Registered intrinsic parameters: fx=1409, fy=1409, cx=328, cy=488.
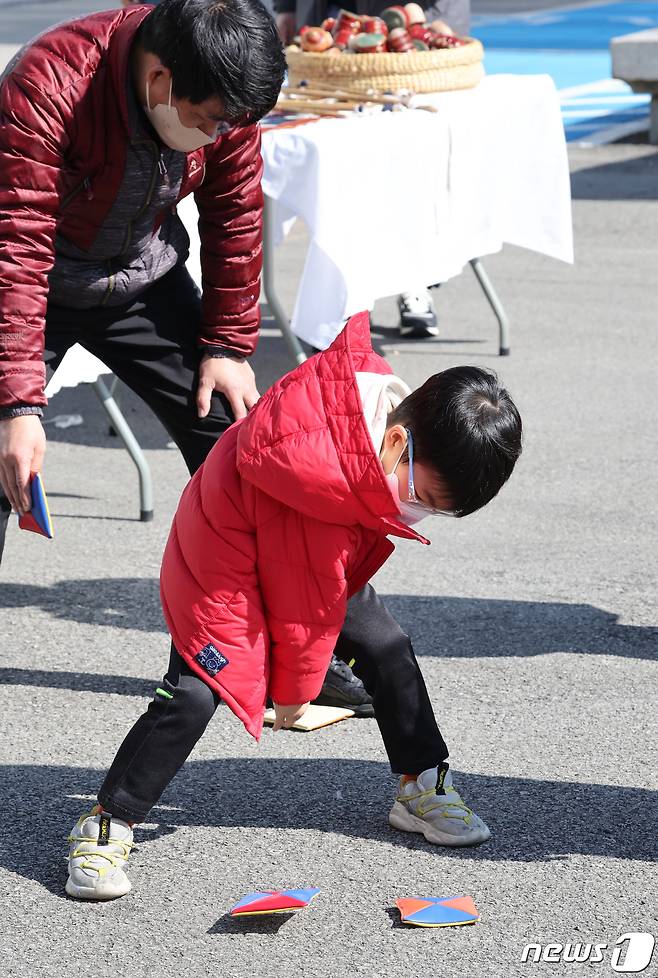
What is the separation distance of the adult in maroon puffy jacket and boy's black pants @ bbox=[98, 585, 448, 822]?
48 cm

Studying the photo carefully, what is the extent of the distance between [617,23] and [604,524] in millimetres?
17768

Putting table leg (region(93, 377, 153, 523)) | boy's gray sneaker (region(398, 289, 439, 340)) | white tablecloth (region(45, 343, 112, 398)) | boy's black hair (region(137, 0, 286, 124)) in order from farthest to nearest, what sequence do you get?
boy's gray sneaker (region(398, 289, 439, 340)), table leg (region(93, 377, 153, 523)), white tablecloth (region(45, 343, 112, 398)), boy's black hair (region(137, 0, 286, 124))

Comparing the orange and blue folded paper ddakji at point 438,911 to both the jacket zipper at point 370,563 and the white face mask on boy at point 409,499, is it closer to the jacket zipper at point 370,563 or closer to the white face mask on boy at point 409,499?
the jacket zipper at point 370,563

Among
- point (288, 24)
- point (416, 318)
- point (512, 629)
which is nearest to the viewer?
point (512, 629)

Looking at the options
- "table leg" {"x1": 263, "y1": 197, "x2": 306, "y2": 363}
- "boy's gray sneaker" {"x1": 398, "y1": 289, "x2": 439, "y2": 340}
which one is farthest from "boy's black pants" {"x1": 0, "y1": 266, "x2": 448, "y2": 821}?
"boy's gray sneaker" {"x1": 398, "y1": 289, "x2": 439, "y2": 340}

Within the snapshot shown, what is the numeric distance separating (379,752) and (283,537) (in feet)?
2.62

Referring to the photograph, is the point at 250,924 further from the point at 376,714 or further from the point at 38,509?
the point at 38,509

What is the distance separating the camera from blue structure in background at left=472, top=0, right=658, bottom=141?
13016mm

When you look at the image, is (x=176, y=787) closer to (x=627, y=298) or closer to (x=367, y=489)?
(x=367, y=489)

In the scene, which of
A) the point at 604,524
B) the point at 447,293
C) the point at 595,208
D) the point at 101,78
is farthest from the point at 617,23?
the point at 101,78

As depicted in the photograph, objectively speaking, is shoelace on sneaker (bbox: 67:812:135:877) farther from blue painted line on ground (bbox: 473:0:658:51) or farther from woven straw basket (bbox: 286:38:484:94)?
blue painted line on ground (bbox: 473:0:658:51)

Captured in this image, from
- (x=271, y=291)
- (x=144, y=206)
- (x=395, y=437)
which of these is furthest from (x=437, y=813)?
(x=271, y=291)

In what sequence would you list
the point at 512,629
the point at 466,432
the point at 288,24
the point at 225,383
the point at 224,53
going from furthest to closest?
1. the point at 288,24
2. the point at 512,629
3. the point at 225,383
4. the point at 224,53
5. the point at 466,432

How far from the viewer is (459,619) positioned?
3676 mm
